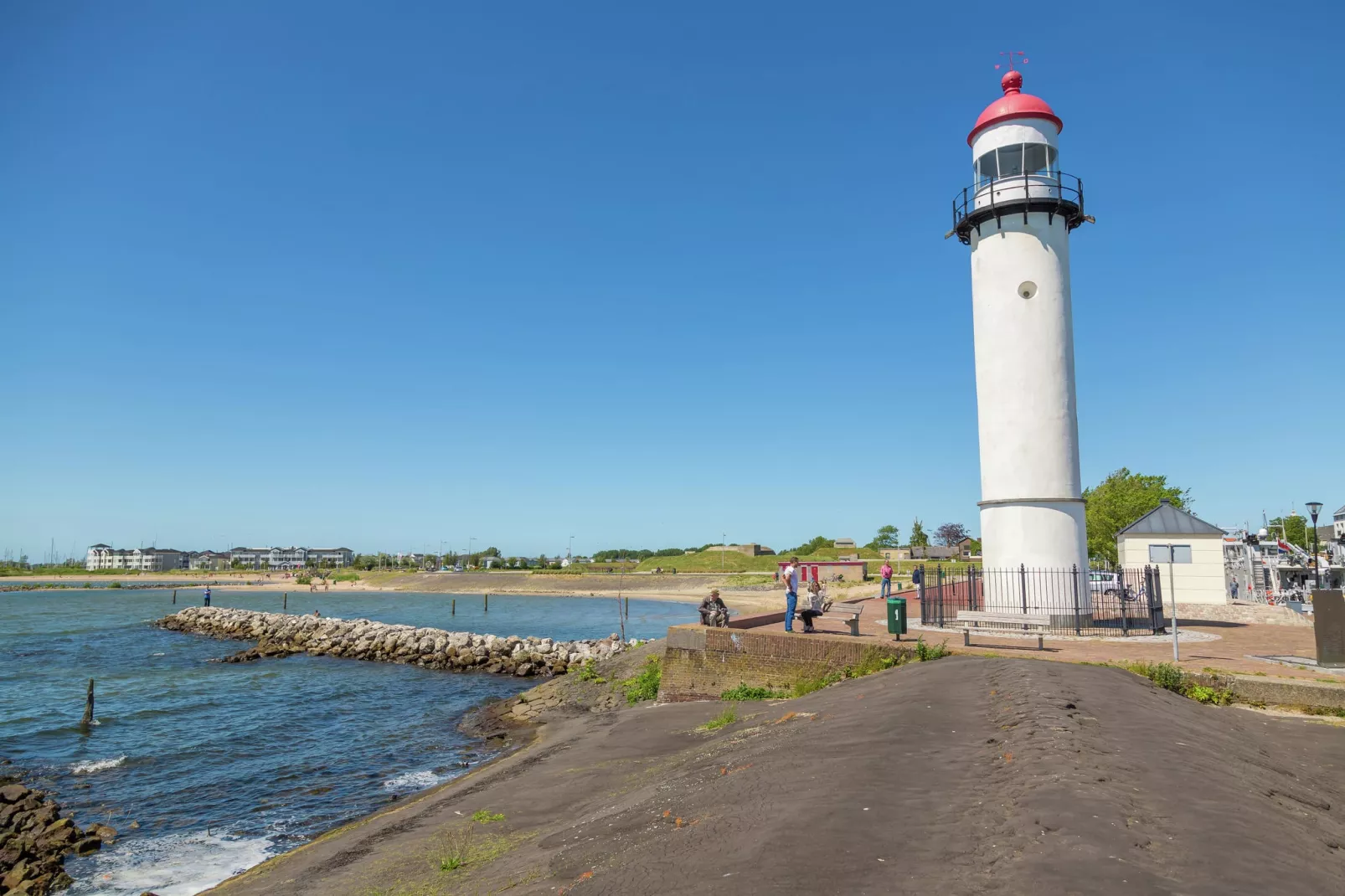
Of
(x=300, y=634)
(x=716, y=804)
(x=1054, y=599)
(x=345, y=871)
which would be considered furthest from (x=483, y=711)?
(x=300, y=634)

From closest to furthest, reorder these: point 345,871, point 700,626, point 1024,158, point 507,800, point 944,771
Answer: point 944,771 < point 345,871 < point 507,800 < point 700,626 < point 1024,158

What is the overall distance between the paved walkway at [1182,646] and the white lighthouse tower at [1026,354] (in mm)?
2554

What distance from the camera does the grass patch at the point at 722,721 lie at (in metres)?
14.8

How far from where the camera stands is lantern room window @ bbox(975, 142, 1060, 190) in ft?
65.3

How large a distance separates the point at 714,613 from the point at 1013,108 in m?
Result: 15.2

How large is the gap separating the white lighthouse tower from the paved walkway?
2554 millimetres

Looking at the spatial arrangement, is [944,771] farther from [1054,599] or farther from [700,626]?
[1054,599]

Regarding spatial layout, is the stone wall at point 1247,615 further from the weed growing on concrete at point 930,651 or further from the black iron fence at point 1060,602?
the weed growing on concrete at point 930,651

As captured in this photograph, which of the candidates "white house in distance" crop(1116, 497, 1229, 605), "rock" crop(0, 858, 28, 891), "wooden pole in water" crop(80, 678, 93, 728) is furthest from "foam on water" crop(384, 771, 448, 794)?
"white house in distance" crop(1116, 497, 1229, 605)

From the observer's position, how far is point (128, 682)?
32531 mm

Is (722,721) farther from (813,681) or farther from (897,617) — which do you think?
(897,617)

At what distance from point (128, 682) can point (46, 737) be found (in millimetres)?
10894

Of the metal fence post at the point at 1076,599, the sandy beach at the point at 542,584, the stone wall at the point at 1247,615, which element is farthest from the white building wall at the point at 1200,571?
the sandy beach at the point at 542,584

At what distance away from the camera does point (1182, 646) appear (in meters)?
16.4
